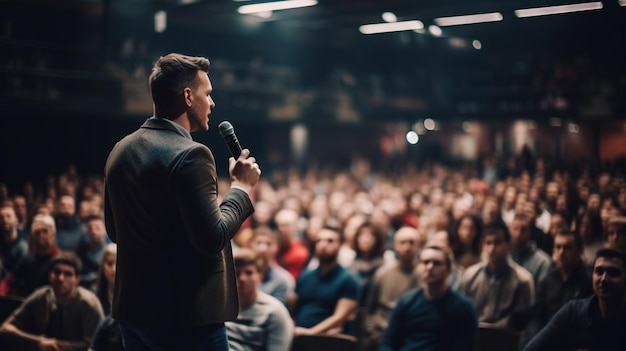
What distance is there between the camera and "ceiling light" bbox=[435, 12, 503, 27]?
8.32 metres

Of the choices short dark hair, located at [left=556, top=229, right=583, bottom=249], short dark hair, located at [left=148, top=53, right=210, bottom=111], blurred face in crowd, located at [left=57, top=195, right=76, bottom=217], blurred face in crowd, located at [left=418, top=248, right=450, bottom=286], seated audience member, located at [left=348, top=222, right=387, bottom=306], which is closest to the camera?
short dark hair, located at [left=148, top=53, right=210, bottom=111]

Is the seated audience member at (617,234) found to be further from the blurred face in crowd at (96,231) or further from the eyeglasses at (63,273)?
the blurred face in crowd at (96,231)

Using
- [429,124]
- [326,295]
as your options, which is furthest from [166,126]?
[429,124]

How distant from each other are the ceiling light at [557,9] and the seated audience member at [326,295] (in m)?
3.52

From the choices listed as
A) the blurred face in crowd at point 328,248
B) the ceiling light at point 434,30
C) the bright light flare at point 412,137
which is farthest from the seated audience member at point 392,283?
the bright light flare at point 412,137

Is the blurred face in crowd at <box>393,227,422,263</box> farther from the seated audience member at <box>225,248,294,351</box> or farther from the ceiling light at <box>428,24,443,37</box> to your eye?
the ceiling light at <box>428,24,443,37</box>

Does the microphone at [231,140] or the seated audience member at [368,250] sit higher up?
the microphone at [231,140]

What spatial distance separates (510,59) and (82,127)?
719cm

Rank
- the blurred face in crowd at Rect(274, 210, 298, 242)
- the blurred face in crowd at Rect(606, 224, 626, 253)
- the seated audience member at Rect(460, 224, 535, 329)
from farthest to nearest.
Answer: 1. the blurred face in crowd at Rect(274, 210, 298, 242)
2. the seated audience member at Rect(460, 224, 535, 329)
3. the blurred face in crowd at Rect(606, 224, 626, 253)

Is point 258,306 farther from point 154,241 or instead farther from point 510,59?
point 510,59

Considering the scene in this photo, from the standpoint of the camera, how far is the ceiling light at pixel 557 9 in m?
6.26

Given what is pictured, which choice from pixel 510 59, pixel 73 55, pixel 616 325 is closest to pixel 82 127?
pixel 73 55

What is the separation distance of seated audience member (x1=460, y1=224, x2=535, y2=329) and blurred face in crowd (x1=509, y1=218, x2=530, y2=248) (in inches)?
16.4

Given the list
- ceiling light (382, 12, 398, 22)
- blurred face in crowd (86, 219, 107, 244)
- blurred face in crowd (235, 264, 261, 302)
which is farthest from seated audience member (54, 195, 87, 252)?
ceiling light (382, 12, 398, 22)
